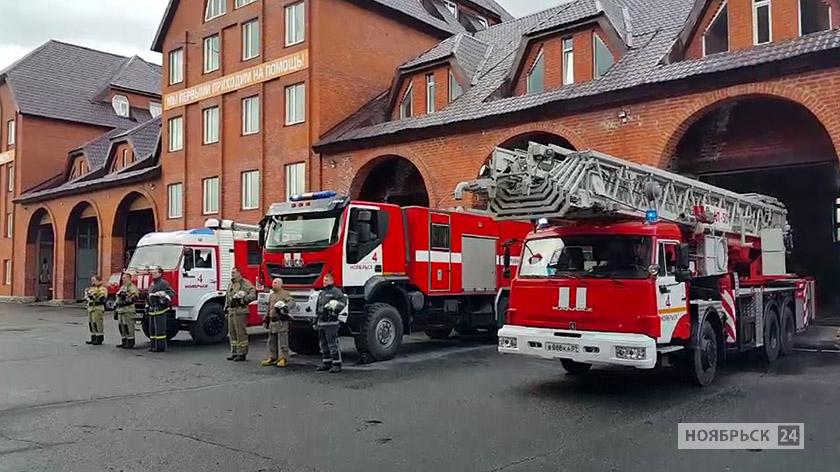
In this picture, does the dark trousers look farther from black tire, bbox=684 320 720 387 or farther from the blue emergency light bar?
black tire, bbox=684 320 720 387

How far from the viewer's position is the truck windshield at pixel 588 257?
9203mm

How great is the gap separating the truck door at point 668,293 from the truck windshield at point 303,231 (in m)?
5.73

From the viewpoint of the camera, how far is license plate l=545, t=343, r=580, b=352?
29.8 feet

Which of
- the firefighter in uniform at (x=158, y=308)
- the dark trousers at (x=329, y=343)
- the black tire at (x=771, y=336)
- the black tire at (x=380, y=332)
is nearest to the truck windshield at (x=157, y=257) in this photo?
the firefighter in uniform at (x=158, y=308)

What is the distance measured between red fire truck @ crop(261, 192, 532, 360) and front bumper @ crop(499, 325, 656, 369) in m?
2.75

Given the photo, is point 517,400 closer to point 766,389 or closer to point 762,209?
point 766,389

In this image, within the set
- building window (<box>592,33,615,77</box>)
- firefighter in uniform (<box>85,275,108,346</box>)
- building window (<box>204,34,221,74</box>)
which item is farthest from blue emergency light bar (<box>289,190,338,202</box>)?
building window (<box>204,34,221,74</box>)

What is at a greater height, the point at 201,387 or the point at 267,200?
the point at 267,200

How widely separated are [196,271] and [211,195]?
46.3ft

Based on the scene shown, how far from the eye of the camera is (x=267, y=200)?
89.4 feet

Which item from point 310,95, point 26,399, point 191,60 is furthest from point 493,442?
point 191,60

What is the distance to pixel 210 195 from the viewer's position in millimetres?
30203

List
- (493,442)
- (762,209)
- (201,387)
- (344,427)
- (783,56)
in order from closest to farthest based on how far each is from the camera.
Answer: (493,442), (344,427), (201,387), (762,209), (783,56)

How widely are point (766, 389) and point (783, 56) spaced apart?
806 centimetres
